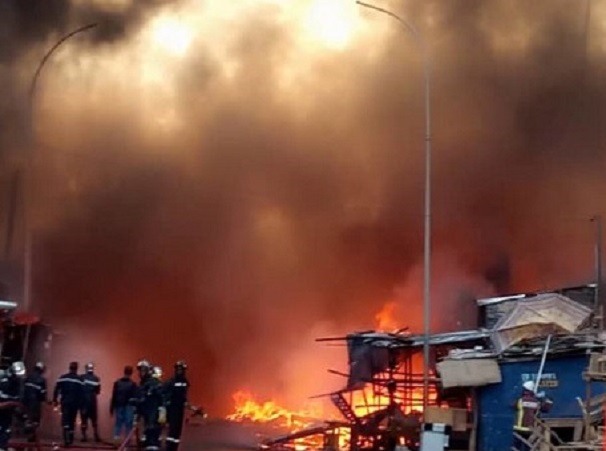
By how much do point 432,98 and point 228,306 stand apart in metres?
8.77

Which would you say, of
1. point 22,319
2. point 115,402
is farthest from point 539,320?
point 22,319

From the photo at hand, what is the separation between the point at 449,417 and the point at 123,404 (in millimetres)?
5979

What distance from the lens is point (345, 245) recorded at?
118ft

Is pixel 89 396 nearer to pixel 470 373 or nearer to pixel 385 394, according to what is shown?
pixel 385 394

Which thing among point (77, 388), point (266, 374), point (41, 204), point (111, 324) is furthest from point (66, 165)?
point (77, 388)

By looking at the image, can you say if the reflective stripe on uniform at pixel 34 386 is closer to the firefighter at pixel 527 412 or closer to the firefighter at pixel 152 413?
the firefighter at pixel 152 413

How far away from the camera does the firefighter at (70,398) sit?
20781 mm

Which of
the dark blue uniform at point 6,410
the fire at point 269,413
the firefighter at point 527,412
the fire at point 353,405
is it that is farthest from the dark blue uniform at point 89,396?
the fire at point 269,413

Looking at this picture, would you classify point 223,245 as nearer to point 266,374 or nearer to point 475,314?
point 266,374

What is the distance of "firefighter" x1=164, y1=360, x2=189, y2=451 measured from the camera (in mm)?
19156

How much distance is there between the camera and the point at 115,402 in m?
21.5

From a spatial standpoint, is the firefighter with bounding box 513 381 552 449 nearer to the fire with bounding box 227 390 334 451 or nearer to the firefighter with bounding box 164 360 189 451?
the firefighter with bounding box 164 360 189 451

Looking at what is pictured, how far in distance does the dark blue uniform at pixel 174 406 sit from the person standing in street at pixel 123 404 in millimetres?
1677

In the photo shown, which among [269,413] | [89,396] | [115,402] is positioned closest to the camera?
[115,402]
